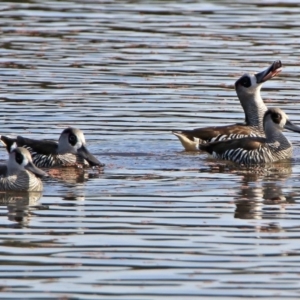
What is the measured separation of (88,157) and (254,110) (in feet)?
12.4

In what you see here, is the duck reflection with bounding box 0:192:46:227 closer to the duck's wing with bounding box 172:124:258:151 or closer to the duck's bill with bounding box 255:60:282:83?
the duck's wing with bounding box 172:124:258:151

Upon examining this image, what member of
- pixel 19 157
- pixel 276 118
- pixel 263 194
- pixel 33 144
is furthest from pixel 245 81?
pixel 19 157

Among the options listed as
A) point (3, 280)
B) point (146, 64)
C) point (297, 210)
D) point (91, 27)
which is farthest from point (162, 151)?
point (91, 27)

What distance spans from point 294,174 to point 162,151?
2.27m

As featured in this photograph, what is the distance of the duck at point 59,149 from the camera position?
51.9 ft

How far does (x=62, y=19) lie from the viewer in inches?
1117

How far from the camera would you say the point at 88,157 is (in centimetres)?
1554

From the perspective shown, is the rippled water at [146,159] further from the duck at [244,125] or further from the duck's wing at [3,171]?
the duck's wing at [3,171]

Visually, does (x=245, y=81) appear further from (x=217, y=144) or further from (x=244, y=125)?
(x=217, y=144)

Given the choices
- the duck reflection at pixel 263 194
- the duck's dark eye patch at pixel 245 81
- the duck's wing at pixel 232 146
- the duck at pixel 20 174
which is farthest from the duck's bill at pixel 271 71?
the duck at pixel 20 174

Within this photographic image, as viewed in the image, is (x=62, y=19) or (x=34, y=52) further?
(x=62, y=19)

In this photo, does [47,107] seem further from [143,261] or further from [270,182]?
[143,261]

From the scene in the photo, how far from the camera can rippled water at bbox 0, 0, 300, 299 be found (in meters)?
9.39

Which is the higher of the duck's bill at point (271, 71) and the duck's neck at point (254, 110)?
the duck's bill at point (271, 71)
